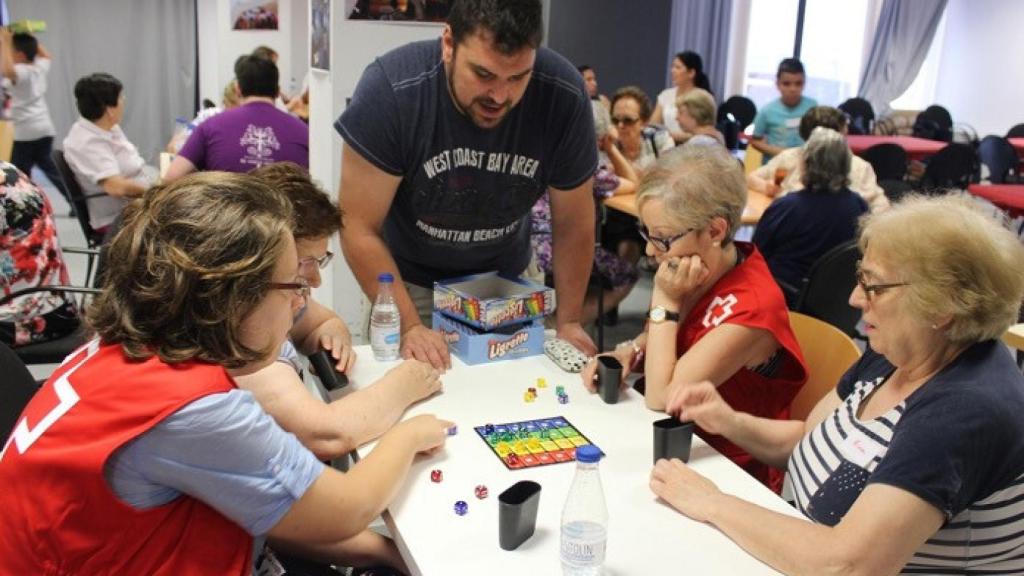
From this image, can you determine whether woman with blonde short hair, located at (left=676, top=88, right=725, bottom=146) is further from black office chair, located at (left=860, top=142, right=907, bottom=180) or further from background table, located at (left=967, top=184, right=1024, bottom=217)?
black office chair, located at (left=860, top=142, right=907, bottom=180)

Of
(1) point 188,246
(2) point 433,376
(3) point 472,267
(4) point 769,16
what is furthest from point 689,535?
(4) point 769,16

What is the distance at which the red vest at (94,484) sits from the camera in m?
1.10

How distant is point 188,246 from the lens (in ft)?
3.82

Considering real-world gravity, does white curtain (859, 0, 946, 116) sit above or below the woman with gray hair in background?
above

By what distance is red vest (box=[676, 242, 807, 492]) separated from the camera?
74.0 inches

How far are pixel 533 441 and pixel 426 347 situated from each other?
0.51m

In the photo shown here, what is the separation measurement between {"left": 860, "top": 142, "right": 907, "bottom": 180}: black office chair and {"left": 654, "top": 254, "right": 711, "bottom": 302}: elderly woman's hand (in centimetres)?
545

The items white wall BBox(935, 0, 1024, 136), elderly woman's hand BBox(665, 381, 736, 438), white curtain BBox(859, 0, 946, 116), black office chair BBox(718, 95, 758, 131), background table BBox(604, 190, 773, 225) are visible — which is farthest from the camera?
white curtain BBox(859, 0, 946, 116)

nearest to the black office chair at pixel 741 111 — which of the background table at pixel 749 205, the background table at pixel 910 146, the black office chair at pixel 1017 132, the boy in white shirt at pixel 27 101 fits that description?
the background table at pixel 910 146

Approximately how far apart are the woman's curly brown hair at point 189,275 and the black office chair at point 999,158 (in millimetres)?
7816

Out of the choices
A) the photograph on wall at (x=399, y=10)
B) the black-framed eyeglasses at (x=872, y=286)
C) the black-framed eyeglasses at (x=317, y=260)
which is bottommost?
the black-framed eyeglasses at (x=317, y=260)

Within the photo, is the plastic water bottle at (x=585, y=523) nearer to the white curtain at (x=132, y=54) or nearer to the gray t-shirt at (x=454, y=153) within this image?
the gray t-shirt at (x=454, y=153)

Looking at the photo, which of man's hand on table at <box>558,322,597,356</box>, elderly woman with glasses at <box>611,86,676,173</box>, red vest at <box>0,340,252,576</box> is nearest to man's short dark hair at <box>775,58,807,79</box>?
elderly woman with glasses at <box>611,86,676,173</box>

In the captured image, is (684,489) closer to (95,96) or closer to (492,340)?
(492,340)
